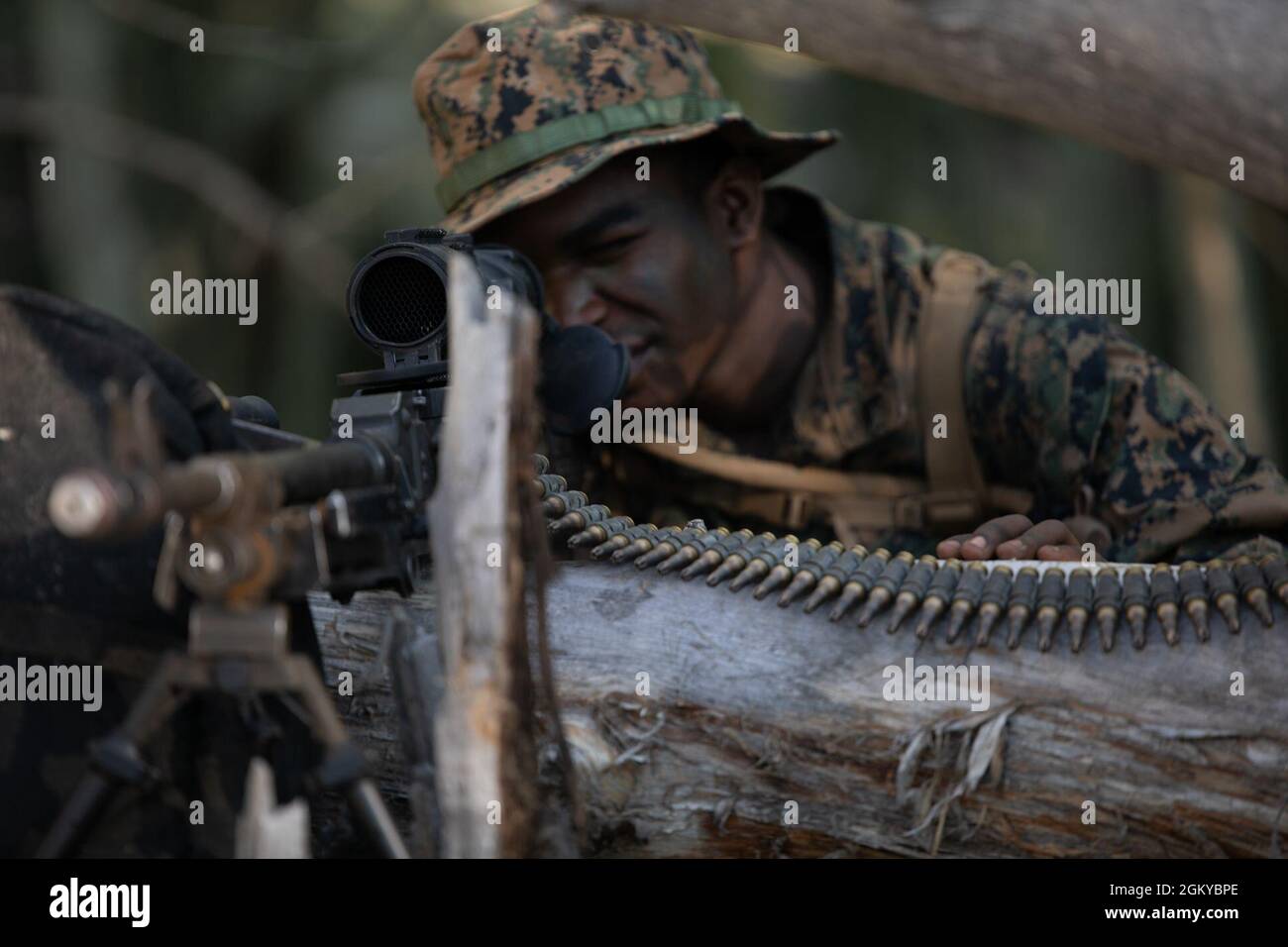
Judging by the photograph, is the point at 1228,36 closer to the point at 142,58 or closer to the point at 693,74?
the point at 693,74

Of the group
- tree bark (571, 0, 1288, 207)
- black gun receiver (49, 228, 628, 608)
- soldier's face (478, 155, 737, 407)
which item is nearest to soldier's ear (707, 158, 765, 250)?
soldier's face (478, 155, 737, 407)

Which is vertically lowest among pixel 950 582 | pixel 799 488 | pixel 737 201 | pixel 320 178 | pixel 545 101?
pixel 950 582

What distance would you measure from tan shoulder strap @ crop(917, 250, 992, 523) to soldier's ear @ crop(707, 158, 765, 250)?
514 millimetres

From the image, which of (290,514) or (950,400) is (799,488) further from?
(290,514)

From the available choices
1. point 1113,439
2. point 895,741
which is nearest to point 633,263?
point 1113,439

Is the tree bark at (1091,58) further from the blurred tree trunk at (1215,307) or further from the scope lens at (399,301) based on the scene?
the blurred tree trunk at (1215,307)

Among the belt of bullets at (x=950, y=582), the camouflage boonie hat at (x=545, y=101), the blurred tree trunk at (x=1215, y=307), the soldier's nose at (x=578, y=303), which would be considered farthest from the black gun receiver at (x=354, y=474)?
the blurred tree trunk at (x=1215, y=307)

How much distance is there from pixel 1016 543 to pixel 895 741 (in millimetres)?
643

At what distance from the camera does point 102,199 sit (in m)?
9.30

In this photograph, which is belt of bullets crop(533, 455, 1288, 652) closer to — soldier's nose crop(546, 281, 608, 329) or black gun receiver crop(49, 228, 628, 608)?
black gun receiver crop(49, 228, 628, 608)

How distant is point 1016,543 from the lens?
8.68ft

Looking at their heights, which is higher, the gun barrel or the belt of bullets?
the gun barrel

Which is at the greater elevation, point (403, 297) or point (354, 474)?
point (403, 297)

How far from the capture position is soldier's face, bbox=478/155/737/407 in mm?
3471
